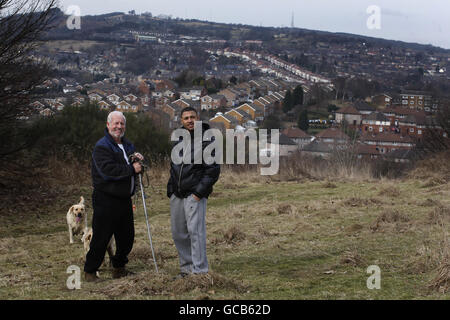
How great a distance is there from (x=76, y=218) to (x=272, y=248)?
10.2ft

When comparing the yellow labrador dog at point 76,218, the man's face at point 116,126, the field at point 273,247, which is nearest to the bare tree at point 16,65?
the field at point 273,247

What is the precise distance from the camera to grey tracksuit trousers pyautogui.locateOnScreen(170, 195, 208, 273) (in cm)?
588

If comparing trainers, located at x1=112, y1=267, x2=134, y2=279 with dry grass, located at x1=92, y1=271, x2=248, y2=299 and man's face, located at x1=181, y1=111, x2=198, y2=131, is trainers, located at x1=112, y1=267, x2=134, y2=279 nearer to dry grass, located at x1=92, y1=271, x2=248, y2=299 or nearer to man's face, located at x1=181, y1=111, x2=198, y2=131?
dry grass, located at x1=92, y1=271, x2=248, y2=299

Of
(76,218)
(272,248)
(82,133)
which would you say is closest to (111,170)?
(272,248)

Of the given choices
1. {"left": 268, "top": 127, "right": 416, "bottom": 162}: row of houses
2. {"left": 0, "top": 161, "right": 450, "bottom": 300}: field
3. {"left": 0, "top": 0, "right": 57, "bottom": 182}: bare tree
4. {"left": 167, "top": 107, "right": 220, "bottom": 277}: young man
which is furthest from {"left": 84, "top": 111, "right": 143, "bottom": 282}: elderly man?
{"left": 268, "top": 127, "right": 416, "bottom": 162}: row of houses

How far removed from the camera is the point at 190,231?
19.4ft

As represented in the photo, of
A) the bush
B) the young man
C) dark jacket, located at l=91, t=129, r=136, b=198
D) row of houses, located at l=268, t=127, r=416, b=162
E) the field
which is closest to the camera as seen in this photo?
the field

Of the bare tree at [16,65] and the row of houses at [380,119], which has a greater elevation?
the bare tree at [16,65]

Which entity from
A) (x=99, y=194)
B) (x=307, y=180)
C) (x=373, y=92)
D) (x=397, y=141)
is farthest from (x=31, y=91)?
(x=373, y=92)

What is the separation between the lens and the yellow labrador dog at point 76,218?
29.1 ft

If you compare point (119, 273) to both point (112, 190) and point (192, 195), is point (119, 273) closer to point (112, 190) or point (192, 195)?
point (112, 190)

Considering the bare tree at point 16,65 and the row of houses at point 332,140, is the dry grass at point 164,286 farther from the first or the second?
the row of houses at point 332,140

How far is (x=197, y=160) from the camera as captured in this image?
580 cm
